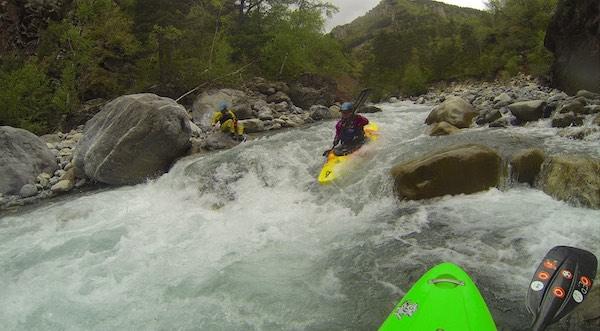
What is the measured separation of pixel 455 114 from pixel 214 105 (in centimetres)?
982

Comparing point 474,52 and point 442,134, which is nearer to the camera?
point 442,134

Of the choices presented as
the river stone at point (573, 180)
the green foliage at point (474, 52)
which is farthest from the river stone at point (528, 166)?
the green foliage at point (474, 52)

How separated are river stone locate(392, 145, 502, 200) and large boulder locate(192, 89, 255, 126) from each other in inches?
417

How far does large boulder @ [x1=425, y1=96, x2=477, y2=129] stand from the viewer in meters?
9.38

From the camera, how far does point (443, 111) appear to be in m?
10.0

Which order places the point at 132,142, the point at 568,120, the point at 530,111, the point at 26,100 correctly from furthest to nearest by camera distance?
the point at 26,100
the point at 530,111
the point at 132,142
the point at 568,120

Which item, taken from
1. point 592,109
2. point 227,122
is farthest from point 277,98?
point 592,109

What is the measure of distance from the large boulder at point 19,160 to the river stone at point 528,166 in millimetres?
9449

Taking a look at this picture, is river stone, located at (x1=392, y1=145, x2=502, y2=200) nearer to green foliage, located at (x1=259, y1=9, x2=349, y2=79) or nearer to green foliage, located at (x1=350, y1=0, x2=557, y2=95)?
green foliage, located at (x1=259, y1=9, x2=349, y2=79)

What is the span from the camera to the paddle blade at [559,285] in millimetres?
2742

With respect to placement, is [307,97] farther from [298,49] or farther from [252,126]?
[252,126]

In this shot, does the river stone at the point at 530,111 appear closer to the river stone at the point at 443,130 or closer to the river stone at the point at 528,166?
the river stone at the point at 443,130

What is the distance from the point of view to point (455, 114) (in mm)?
9602

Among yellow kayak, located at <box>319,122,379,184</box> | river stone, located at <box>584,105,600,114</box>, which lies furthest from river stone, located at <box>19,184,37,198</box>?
river stone, located at <box>584,105,600,114</box>
